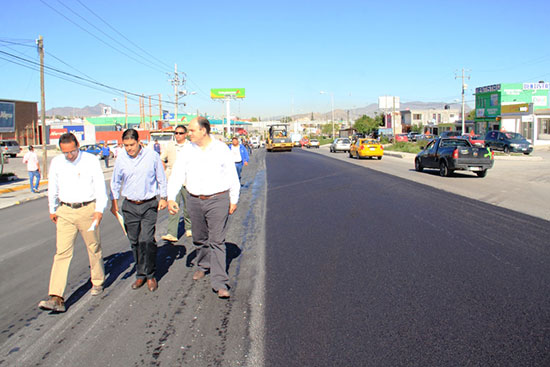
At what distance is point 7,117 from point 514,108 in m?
57.0

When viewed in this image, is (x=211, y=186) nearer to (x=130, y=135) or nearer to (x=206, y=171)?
(x=206, y=171)

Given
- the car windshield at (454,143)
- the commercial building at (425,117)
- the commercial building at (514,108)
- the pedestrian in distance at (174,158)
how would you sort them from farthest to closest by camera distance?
the commercial building at (425,117)
the commercial building at (514,108)
the car windshield at (454,143)
the pedestrian in distance at (174,158)

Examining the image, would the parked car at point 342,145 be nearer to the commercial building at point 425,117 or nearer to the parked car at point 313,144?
the parked car at point 313,144

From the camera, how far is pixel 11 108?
2099 inches

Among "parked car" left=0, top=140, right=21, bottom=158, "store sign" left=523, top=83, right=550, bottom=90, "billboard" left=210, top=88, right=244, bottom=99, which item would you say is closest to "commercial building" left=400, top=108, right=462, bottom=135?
"billboard" left=210, top=88, right=244, bottom=99

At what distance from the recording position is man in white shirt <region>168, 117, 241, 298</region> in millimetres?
5465

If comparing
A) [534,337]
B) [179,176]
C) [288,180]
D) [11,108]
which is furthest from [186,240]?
[11,108]

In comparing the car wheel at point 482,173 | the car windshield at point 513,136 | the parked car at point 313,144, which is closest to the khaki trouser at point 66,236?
the car wheel at point 482,173

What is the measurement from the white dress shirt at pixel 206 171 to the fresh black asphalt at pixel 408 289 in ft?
4.32

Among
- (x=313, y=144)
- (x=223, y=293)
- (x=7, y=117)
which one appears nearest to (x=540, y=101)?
(x=313, y=144)

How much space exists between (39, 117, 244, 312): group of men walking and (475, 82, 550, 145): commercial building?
53751mm

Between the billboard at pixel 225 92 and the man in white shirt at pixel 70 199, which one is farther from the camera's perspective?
the billboard at pixel 225 92

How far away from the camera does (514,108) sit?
5706 centimetres

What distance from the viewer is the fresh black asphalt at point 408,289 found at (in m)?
3.99
